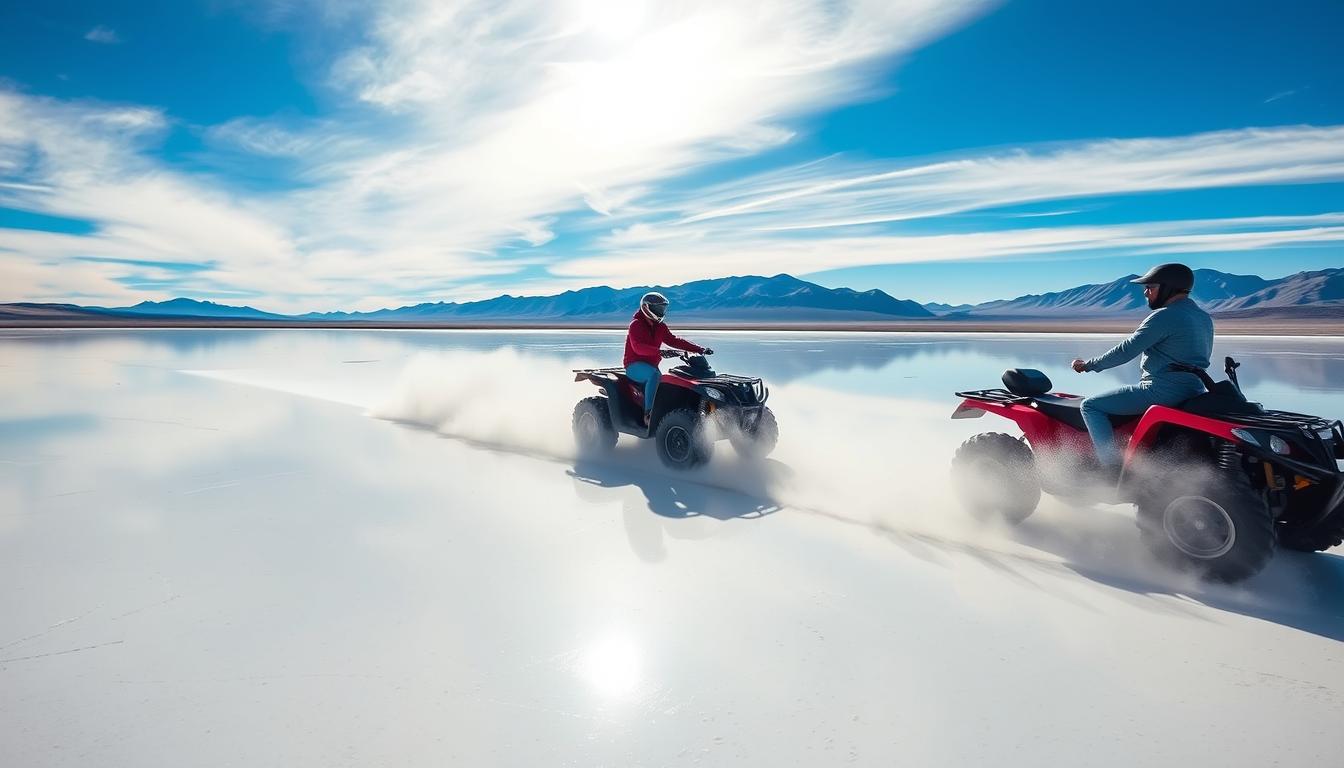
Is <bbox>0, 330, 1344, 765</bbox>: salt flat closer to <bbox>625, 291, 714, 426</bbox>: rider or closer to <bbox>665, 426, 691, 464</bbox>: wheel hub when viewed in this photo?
<bbox>665, 426, 691, 464</bbox>: wheel hub

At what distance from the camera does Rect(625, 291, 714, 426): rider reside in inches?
300

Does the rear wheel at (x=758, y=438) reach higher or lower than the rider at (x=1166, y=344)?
lower

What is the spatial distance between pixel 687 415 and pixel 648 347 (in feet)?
3.38

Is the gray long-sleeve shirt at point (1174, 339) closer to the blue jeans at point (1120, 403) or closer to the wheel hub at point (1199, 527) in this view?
the blue jeans at point (1120, 403)

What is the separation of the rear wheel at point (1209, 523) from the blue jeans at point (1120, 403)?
404 mm

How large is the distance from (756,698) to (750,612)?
87 cm

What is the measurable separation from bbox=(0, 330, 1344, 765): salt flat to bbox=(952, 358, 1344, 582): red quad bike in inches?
10.6

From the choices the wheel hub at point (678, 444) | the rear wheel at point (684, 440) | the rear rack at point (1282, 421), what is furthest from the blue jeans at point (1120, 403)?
the wheel hub at point (678, 444)

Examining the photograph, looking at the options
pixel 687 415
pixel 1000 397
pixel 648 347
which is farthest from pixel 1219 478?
pixel 648 347

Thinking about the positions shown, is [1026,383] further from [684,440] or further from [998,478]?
[684,440]

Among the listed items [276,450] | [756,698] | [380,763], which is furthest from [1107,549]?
[276,450]

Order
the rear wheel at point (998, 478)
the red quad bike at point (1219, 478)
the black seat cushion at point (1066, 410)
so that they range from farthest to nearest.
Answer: the rear wheel at point (998, 478) < the black seat cushion at point (1066, 410) < the red quad bike at point (1219, 478)

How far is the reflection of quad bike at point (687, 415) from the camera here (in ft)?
23.3

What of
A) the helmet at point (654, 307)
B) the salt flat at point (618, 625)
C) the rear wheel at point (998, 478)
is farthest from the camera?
the helmet at point (654, 307)
